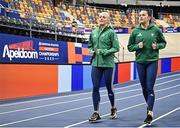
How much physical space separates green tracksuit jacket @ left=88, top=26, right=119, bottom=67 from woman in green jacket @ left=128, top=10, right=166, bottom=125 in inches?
18.3

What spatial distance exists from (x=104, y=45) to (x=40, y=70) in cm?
722

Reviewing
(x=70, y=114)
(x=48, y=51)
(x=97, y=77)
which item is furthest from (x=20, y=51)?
(x=97, y=77)

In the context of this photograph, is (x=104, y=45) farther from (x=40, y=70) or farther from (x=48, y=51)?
(x=48, y=51)

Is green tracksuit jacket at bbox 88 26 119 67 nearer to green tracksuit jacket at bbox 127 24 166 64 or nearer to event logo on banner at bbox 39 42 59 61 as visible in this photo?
green tracksuit jacket at bbox 127 24 166 64

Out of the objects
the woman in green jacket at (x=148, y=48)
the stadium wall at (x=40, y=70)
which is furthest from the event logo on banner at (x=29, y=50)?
the woman in green jacket at (x=148, y=48)

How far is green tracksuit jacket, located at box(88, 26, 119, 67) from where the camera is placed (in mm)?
8609

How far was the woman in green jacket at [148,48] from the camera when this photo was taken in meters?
8.12

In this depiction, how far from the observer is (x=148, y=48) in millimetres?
8195

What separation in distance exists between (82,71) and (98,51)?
1002 cm

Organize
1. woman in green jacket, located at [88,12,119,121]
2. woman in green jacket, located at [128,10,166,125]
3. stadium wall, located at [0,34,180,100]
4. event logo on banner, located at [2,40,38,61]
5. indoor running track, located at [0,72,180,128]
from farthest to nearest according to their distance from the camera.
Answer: event logo on banner, located at [2,40,38,61] < stadium wall, located at [0,34,180,100] < woman in green jacket, located at [88,12,119,121] < indoor running track, located at [0,72,180,128] < woman in green jacket, located at [128,10,166,125]

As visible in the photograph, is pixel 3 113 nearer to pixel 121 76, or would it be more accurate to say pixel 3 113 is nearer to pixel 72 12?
pixel 121 76

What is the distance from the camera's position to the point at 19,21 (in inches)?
867

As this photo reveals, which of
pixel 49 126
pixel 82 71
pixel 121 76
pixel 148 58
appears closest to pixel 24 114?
pixel 49 126

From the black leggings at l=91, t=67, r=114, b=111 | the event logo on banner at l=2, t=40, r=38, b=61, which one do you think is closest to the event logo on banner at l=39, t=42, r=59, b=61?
the event logo on banner at l=2, t=40, r=38, b=61
